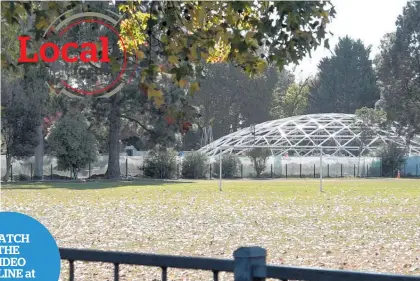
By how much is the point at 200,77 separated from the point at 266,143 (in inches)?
2937

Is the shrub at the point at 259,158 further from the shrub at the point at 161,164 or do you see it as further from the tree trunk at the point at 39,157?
the tree trunk at the point at 39,157

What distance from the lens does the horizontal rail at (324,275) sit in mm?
4844

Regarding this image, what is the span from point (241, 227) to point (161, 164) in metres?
44.4

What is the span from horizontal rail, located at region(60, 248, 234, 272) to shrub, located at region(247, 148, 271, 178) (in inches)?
2497

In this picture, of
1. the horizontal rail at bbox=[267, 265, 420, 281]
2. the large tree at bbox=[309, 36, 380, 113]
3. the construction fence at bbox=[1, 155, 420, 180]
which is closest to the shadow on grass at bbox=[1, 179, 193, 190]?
the construction fence at bbox=[1, 155, 420, 180]

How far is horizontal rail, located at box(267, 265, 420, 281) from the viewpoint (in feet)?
15.9

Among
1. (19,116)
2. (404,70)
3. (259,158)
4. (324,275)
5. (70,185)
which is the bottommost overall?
(70,185)

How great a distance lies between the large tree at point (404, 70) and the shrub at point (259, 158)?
48.8 ft

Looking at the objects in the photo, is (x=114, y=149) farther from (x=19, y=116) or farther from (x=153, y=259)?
(x=153, y=259)

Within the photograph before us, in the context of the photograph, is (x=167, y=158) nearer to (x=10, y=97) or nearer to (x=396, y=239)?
(x=10, y=97)

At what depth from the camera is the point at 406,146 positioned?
7856cm

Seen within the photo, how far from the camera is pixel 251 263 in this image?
530 centimetres

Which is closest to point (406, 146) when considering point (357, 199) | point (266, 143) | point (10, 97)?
point (266, 143)

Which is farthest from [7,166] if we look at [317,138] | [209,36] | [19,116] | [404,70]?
[209,36]
